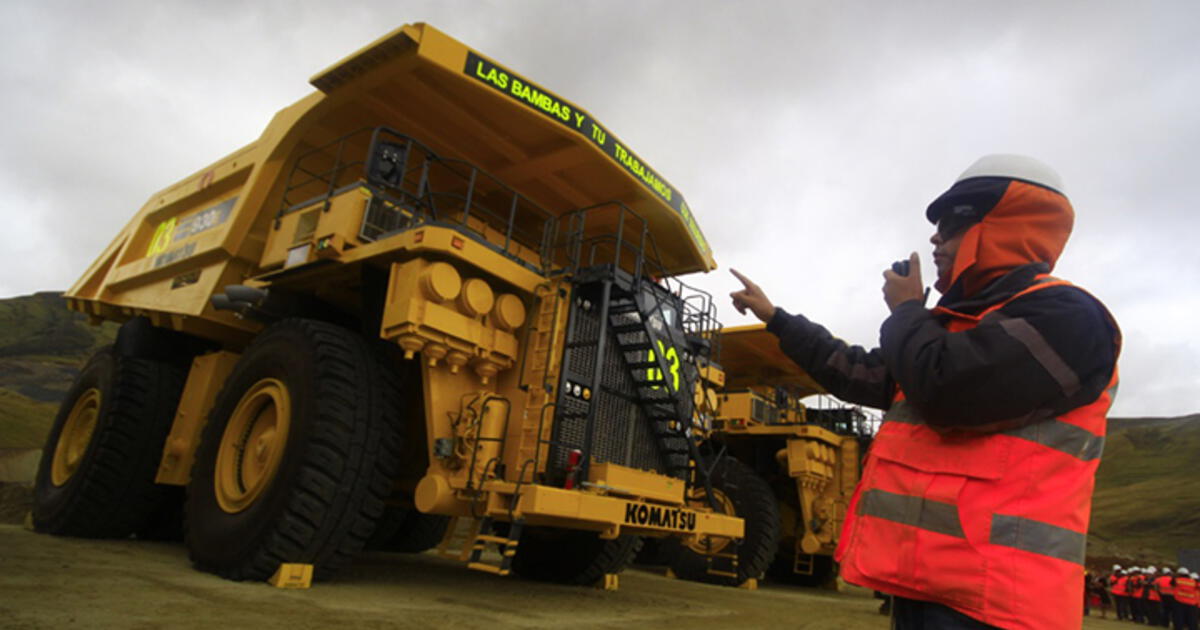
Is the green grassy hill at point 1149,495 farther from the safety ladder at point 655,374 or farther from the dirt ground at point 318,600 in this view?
the safety ladder at point 655,374

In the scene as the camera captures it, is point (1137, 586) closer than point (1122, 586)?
Yes

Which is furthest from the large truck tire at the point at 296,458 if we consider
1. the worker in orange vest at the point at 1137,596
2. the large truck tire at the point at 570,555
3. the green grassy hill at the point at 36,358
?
the green grassy hill at the point at 36,358

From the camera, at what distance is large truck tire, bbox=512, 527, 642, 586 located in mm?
7039

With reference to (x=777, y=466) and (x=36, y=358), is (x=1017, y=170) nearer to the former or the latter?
(x=777, y=466)

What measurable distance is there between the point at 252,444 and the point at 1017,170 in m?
5.78

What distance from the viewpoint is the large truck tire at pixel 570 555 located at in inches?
277

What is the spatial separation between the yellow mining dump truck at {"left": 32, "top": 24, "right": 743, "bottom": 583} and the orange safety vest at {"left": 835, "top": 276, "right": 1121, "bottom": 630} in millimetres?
3331

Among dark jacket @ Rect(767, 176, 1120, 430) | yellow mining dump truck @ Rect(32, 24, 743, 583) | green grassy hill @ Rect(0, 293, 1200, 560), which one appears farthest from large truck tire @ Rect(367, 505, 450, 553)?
green grassy hill @ Rect(0, 293, 1200, 560)

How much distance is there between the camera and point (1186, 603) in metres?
15.4

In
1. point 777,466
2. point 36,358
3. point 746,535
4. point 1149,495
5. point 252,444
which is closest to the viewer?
point 252,444

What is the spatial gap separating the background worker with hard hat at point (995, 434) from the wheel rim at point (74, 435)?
8561mm

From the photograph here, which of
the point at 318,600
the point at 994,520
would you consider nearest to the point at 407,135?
the point at 318,600

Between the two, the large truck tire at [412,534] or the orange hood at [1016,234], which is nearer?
the orange hood at [1016,234]

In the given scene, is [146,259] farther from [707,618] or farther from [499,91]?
[707,618]
